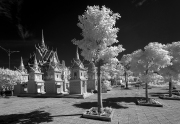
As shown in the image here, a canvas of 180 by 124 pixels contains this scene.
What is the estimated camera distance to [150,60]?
16578mm

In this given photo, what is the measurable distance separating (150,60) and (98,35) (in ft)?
33.3

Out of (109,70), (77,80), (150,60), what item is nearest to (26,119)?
(109,70)

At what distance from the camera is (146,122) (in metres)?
9.87

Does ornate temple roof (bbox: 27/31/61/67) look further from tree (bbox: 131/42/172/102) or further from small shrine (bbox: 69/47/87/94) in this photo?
tree (bbox: 131/42/172/102)

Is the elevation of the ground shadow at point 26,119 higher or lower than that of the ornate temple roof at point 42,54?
lower

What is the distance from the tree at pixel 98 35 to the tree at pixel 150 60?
21.9 feet

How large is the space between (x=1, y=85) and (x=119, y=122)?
32.8 m

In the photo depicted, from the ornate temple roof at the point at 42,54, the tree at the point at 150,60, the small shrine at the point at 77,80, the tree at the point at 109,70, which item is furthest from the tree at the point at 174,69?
the ornate temple roof at the point at 42,54

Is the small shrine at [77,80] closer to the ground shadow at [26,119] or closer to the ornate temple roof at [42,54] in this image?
the ground shadow at [26,119]

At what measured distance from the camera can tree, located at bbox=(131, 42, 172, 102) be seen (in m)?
15.6

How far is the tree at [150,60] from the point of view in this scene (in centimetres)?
1559

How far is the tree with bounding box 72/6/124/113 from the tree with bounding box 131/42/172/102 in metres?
6.68

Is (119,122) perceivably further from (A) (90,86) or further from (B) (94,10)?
(A) (90,86)

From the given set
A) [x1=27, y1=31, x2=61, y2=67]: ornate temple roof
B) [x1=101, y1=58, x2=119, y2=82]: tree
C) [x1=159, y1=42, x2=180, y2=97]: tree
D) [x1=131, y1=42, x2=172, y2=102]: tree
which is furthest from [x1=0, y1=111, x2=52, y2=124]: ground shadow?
[x1=27, y1=31, x2=61, y2=67]: ornate temple roof
